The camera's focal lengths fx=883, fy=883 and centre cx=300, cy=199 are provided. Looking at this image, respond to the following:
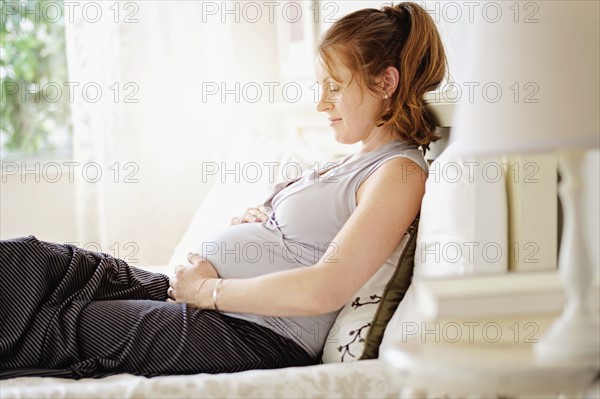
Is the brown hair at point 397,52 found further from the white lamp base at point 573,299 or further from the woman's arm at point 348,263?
the white lamp base at point 573,299

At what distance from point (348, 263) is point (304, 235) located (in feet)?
0.68

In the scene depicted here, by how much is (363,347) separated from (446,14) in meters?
0.95

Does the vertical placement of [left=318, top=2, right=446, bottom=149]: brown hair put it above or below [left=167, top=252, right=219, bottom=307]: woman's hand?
above

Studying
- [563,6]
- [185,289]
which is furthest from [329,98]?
[563,6]

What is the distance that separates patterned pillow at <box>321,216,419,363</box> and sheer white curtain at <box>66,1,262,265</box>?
76.7 inches

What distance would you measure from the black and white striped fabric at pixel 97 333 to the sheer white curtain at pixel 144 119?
1790mm

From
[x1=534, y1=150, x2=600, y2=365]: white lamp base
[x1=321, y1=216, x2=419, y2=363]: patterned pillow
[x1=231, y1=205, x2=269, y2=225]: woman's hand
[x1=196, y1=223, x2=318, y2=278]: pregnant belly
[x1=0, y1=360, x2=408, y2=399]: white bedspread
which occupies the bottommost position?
[x1=0, y1=360, x2=408, y2=399]: white bedspread

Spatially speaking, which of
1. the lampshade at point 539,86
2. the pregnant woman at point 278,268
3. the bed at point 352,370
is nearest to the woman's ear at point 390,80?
the pregnant woman at point 278,268

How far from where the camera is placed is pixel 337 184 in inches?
67.5

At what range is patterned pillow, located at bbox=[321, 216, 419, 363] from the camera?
1546 mm

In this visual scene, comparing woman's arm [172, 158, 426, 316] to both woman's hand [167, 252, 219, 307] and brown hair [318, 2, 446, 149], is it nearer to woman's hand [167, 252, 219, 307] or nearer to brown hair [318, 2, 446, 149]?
woman's hand [167, 252, 219, 307]

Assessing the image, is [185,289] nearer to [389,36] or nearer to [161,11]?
[389,36]

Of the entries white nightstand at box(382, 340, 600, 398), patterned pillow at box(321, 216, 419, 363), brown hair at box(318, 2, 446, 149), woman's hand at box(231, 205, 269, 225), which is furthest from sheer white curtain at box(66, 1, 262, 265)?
white nightstand at box(382, 340, 600, 398)

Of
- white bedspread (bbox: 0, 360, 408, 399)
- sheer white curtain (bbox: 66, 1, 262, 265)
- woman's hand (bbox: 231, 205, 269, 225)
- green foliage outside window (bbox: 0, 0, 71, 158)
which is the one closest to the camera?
white bedspread (bbox: 0, 360, 408, 399)
